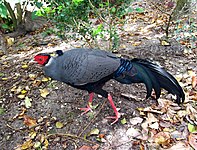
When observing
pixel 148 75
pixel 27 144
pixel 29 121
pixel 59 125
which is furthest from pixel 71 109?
pixel 148 75

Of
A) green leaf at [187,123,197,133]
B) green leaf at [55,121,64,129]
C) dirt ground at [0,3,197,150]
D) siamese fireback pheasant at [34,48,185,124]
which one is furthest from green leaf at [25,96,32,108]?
green leaf at [187,123,197,133]

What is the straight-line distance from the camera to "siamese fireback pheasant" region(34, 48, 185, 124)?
7.70ft

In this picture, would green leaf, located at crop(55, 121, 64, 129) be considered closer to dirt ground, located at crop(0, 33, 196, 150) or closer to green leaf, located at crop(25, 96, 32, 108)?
dirt ground, located at crop(0, 33, 196, 150)

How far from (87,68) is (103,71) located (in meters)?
0.15

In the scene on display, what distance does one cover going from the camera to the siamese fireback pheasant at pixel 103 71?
92.4 inches

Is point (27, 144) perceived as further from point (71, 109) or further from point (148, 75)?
point (148, 75)

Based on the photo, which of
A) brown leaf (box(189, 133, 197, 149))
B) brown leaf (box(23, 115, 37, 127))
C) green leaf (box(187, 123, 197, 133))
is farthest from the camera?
brown leaf (box(23, 115, 37, 127))

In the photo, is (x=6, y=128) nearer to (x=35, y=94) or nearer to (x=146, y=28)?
(x=35, y=94)

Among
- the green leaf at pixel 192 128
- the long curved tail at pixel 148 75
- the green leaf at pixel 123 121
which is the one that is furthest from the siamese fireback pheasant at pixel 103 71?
the green leaf at pixel 123 121

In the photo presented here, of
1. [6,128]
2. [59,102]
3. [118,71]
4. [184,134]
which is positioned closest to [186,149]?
[184,134]

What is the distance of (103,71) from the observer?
92.4 inches

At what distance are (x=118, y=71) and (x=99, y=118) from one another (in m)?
0.59

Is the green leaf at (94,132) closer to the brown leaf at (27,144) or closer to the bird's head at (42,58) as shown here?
the brown leaf at (27,144)

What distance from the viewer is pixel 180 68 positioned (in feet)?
11.1
